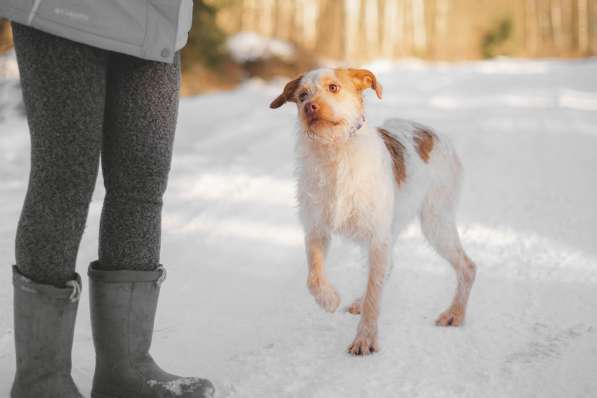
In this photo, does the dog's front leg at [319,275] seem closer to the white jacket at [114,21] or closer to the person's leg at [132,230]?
the person's leg at [132,230]

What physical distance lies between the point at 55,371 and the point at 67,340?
3.9 inches

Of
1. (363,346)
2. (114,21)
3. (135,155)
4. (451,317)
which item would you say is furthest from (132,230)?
(451,317)

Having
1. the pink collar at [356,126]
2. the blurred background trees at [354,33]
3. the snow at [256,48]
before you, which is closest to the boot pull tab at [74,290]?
the pink collar at [356,126]

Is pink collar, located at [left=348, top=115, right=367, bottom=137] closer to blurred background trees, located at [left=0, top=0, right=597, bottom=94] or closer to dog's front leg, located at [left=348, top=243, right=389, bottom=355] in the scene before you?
dog's front leg, located at [left=348, top=243, right=389, bottom=355]

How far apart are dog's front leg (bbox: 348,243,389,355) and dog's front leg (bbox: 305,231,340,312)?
0.51 feet

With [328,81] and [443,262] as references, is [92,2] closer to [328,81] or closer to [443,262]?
[328,81]

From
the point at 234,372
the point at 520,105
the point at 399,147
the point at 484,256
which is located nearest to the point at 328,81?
the point at 399,147

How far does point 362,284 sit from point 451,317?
2.49 ft

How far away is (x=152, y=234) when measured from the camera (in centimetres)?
225

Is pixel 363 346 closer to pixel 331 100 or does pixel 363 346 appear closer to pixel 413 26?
pixel 331 100

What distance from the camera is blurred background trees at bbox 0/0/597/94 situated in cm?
1497

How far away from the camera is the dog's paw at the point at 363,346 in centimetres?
295

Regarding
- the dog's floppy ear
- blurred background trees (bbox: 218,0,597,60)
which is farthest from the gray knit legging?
blurred background trees (bbox: 218,0,597,60)

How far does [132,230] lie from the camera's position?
219 centimetres
